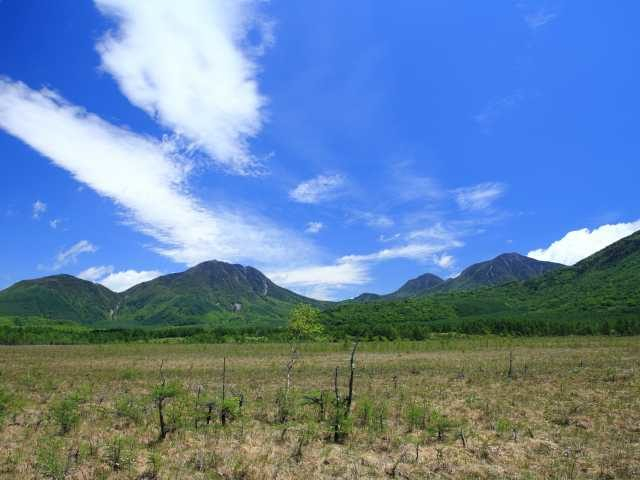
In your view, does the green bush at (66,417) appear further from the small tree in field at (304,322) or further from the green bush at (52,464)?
the small tree in field at (304,322)

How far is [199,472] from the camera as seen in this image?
13547mm

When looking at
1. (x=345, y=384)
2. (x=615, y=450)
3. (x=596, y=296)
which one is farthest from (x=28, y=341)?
(x=596, y=296)

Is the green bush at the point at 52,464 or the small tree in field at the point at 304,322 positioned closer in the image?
the green bush at the point at 52,464

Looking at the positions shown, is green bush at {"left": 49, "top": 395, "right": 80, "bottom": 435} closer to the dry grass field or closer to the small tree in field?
the dry grass field

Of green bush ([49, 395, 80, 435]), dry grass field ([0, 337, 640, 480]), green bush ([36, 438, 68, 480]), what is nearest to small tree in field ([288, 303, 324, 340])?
dry grass field ([0, 337, 640, 480])

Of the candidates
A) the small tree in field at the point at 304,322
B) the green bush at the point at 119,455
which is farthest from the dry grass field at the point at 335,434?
the small tree in field at the point at 304,322

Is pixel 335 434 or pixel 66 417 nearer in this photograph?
pixel 335 434

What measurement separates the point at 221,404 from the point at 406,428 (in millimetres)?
8624

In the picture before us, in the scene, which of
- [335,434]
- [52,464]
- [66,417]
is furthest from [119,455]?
[335,434]

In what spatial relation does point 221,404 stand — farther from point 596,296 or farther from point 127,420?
point 596,296

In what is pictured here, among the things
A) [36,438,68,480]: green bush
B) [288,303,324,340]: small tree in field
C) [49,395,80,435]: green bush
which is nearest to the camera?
[36,438,68,480]: green bush

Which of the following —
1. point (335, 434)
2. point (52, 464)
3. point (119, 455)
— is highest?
point (52, 464)

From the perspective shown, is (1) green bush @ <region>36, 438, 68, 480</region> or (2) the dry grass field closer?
(1) green bush @ <region>36, 438, 68, 480</region>

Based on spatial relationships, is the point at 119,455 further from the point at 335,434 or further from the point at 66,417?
the point at 335,434
